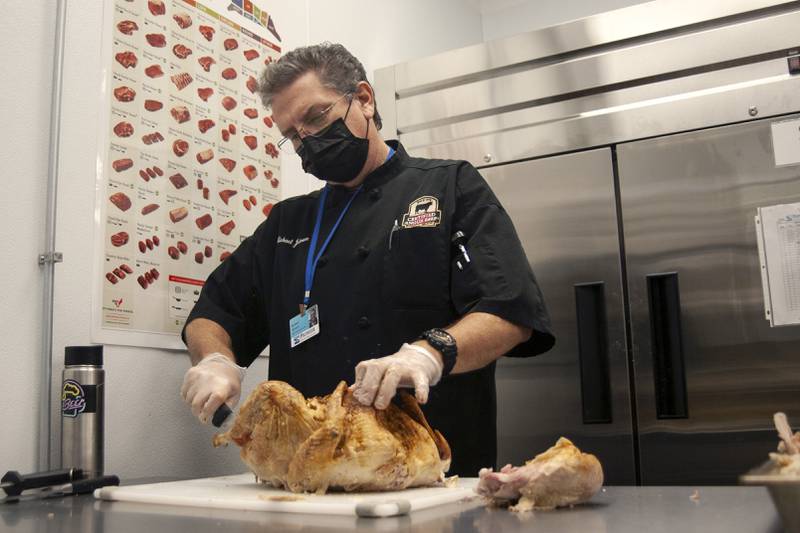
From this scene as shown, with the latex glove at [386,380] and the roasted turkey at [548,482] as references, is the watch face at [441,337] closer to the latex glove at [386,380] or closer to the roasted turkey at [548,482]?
the latex glove at [386,380]

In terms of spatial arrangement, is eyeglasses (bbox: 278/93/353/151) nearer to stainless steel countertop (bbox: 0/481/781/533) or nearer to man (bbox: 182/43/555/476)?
man (bbox: 182/43/555/476)

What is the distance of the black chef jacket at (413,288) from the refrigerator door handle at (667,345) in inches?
32.9

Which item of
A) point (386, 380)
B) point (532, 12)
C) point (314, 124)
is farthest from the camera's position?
point (532, 12)

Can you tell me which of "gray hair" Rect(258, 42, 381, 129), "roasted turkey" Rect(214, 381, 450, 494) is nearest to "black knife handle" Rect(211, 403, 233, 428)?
"roasted turkey" Rect(214, 381, 450, 494)

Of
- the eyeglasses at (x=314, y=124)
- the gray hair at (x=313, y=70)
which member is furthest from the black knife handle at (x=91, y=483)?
the gray hair at (x=313, y=70)

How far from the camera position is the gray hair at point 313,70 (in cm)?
226

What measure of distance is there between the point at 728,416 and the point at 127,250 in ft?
6.36

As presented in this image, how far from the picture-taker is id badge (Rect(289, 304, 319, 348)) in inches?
82.9

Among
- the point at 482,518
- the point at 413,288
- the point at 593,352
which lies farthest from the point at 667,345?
the point at 482,518

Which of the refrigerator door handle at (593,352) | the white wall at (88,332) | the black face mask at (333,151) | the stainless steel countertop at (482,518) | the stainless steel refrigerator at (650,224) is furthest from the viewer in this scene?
the refrigerator door handle at (593,352)

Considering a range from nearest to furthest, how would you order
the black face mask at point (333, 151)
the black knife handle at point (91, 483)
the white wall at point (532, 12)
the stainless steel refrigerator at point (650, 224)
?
the black knife handle at point (91, 483), the black face mask at point (333, 151), the stainless steel refrigerator at point (650, 224), the white wall at point (532, 12)

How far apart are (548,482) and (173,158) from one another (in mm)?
1617

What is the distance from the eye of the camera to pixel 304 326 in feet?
6.97

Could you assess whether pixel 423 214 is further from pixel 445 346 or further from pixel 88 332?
pixel 88 332
